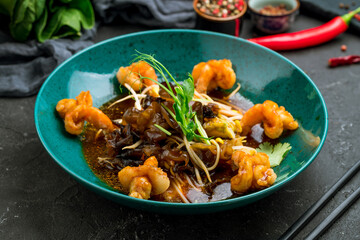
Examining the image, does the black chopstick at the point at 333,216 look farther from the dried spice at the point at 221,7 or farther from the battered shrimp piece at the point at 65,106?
the dried spice at the point at 221,7

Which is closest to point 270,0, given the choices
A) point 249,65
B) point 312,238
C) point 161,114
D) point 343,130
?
point 249,65

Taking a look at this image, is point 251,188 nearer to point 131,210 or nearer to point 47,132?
point 131,210

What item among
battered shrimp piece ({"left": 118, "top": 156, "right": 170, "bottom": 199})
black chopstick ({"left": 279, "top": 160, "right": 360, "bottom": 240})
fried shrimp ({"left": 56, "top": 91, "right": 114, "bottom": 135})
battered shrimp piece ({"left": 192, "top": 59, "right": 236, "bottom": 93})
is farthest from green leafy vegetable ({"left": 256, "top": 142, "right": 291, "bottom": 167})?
fried shrimp ({"left": 56, "top": 91, "right": 114, "bottom": 135})

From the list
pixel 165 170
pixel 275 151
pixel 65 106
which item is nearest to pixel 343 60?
pixel 275 151

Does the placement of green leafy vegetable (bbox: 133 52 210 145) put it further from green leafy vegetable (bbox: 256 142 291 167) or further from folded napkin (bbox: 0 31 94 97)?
folded napkin (bbox: 0 31 94 97)

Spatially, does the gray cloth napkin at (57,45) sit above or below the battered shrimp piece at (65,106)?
below

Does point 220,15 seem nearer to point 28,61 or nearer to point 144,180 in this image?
point 28,61

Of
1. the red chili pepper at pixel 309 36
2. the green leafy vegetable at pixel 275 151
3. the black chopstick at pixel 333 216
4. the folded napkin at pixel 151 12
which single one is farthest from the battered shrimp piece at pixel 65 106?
the red chili pepper at pixel 309 36
